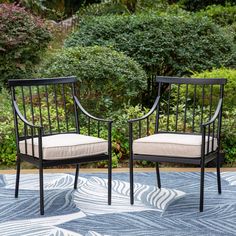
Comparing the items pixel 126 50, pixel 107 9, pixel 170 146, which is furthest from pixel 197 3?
pixel 170 146

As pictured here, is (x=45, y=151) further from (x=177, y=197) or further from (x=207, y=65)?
(x=207, y=65)

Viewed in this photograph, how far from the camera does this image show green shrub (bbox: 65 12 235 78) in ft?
25.4

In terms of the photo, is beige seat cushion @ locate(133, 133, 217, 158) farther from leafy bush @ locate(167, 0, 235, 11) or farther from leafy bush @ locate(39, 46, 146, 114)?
leafy bush @ locate(167, 0, 235, 11)

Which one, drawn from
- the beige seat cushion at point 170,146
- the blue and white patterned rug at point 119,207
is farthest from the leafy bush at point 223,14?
the beige seat cushion at point 170,146

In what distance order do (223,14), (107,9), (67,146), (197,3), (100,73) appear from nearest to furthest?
1. (67,146)
2. (100,73)
3. (107,9)
4. (223,14)
5. (197,3)

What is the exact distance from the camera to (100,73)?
245 inches

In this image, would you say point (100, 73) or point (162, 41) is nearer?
point (100, 73)

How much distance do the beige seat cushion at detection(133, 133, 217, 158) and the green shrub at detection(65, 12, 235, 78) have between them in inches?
133

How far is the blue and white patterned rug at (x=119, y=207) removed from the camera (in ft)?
12.8

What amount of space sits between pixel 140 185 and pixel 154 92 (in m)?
3.27

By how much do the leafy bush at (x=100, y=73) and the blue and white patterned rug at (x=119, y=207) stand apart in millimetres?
1336

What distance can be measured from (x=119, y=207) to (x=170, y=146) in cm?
62

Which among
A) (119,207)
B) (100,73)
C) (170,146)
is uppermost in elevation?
(100,73)

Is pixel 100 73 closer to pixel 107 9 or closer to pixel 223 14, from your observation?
pixel 107 9
